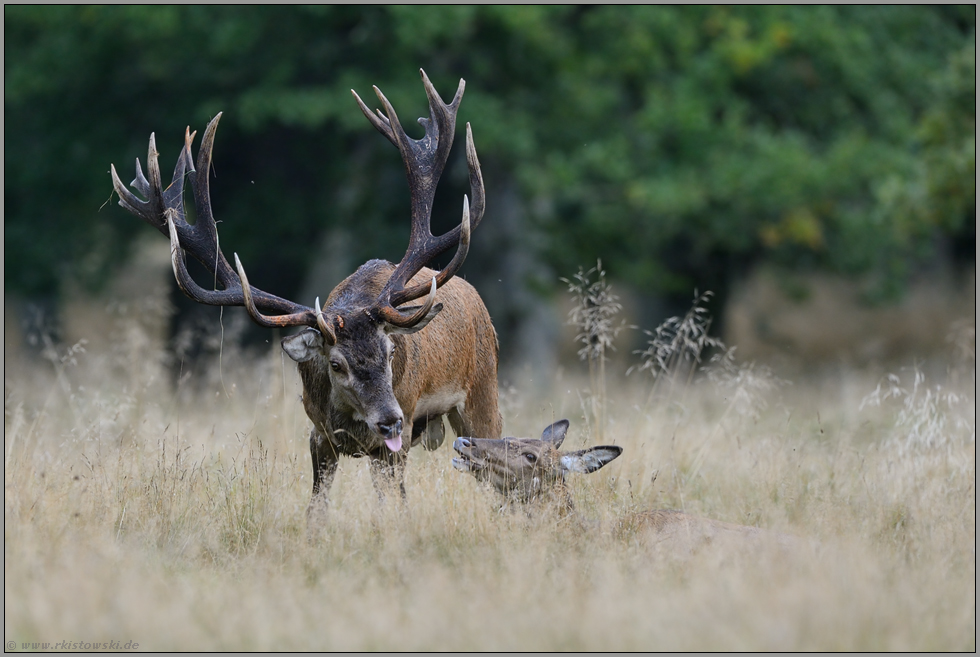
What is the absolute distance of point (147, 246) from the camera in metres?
17.9

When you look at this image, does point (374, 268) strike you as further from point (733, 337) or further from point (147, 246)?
point (733, 337)

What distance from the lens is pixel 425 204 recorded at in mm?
6629

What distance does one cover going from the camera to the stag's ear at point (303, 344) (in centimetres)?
586

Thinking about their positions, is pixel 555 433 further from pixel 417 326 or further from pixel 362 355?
pixel 362 355

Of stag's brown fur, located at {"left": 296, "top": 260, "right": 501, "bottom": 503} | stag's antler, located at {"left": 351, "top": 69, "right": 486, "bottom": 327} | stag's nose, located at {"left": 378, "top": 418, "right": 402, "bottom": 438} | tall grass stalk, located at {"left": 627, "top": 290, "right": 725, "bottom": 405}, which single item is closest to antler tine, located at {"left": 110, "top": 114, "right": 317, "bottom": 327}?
stag's brown fur, located at {"left": 296, "top": 260, "right": 501, "bottom": 503}

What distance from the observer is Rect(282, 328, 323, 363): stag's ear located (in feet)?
19.2

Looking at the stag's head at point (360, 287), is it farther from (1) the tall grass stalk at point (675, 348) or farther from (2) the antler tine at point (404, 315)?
(1) the tall grass stalk at point (675, 348)

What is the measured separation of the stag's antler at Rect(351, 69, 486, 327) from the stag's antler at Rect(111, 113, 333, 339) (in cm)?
50

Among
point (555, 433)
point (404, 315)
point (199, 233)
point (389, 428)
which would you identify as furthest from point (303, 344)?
point (555, 433)

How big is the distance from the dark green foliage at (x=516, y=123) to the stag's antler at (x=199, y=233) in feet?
22.7

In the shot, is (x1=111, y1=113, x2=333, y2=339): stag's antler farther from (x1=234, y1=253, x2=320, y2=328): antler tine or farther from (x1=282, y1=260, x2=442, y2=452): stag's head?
(x1=282, y1=260, x2=442, y2=452): stag's head

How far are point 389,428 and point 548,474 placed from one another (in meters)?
1.00

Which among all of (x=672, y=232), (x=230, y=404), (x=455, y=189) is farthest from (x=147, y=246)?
(x=230, y=404)

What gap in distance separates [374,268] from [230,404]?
8.03 feet
